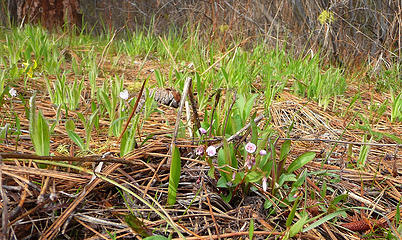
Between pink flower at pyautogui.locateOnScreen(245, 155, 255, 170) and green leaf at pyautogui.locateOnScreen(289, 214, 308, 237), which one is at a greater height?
pink flower at pyautogui.locateOnScreen(245, 155, 255, 170)

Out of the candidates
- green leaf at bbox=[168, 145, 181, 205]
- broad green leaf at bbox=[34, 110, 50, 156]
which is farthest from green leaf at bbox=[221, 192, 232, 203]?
broad green leaf at bbox=[34, 110, 50, 156]

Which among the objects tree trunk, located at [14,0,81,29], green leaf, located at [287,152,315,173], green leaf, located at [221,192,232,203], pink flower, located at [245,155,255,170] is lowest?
tree trunk, located at [14,0,81,29]

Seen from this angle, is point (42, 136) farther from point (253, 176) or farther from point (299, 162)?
point (299, 162)

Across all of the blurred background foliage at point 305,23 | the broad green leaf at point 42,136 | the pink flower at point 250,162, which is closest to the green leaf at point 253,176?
the pink flower at point 250,162

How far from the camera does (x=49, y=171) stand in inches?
34.9

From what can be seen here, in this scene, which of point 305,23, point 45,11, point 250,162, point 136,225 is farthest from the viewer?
point 45,11

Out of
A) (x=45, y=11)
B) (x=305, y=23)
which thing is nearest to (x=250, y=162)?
(x=305, y=23)

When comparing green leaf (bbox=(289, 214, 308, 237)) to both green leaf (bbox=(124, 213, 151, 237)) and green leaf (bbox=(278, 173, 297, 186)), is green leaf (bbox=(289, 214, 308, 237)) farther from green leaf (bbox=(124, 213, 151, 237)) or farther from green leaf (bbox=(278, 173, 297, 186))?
green leaf (bbox=(124, 213, 151, 237))

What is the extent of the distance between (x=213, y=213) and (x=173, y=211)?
0.12 meters

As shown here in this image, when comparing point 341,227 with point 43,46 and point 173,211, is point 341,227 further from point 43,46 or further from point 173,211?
point 43,46

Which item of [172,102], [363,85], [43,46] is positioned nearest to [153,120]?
[172,102]

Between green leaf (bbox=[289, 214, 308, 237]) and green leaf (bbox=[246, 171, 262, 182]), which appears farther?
green leaf (bbox=[246, 171, 262, 182])

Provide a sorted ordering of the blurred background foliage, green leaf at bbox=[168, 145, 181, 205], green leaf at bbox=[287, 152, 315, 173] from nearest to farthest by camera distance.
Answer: green leaf at bbox=[168, 145, 181, 205], green leaf at bbox=[287, 152, 315, 173], the blurred background foliage

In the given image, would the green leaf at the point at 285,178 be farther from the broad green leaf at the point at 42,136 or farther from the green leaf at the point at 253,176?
the broad green leaf at the point at 42,136
